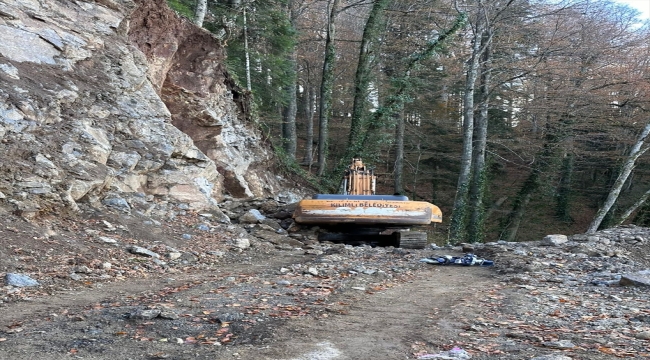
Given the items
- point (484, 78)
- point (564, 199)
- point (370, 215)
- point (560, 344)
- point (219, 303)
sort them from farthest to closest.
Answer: point (564, 199)
point (484, 78)
point (370, 215)
point (219, 303)
point (560, 344)

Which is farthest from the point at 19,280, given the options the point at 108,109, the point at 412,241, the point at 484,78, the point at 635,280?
the point at 484,78

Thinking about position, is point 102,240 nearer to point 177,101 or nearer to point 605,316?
point 605,316

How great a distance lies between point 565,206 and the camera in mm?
26781

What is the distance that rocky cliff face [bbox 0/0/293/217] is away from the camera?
24.2 feet

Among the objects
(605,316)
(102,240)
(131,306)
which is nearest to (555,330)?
(605,316)

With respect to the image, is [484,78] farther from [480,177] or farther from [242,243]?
[242,243]

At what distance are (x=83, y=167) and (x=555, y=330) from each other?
6664mm

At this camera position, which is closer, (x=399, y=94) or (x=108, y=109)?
(x=108, y=109)

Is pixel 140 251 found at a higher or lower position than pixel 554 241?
higher

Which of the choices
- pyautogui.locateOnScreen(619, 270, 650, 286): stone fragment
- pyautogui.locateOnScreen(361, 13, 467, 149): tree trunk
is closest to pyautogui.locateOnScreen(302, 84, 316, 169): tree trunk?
pyautogui.locateOnScreen(361, 13, 467, 149): tree trunk

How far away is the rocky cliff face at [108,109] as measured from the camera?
739 cm

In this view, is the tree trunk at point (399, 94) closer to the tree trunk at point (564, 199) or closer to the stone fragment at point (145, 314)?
the tree trunk at point (564, 199)

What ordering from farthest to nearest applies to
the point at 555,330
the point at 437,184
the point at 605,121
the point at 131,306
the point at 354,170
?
the point at 437,184 → the point at 605,121 → the point at 354,170 → the point at 131,306 → the point at 555,330

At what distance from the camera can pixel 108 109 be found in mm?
9320
